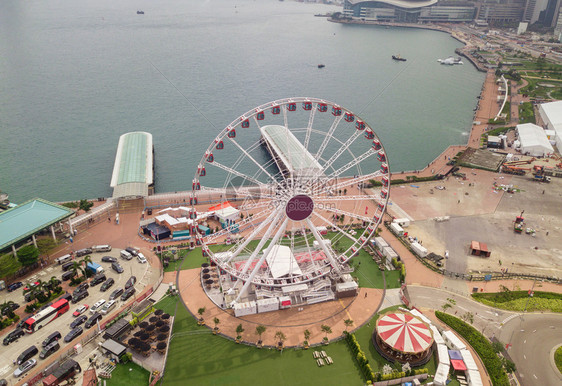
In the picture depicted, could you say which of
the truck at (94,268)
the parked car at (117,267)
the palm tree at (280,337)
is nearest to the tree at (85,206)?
the truck at (94,268)

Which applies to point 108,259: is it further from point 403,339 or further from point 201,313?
point 403,339

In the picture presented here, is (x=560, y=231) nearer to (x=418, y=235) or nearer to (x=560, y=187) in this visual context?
(x=560, y=187)

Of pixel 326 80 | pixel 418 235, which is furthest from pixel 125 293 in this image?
pixel 326 80

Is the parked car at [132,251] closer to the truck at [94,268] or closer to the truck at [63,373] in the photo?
the truck at [94,268]

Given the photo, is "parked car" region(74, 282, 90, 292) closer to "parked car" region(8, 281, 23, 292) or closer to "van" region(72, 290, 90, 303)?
"van" region(72, 290, 90, 303)

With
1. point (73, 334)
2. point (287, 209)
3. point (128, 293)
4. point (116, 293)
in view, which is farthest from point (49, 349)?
point (287, 209)

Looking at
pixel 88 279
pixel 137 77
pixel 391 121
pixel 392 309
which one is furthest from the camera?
pixel 137 77
